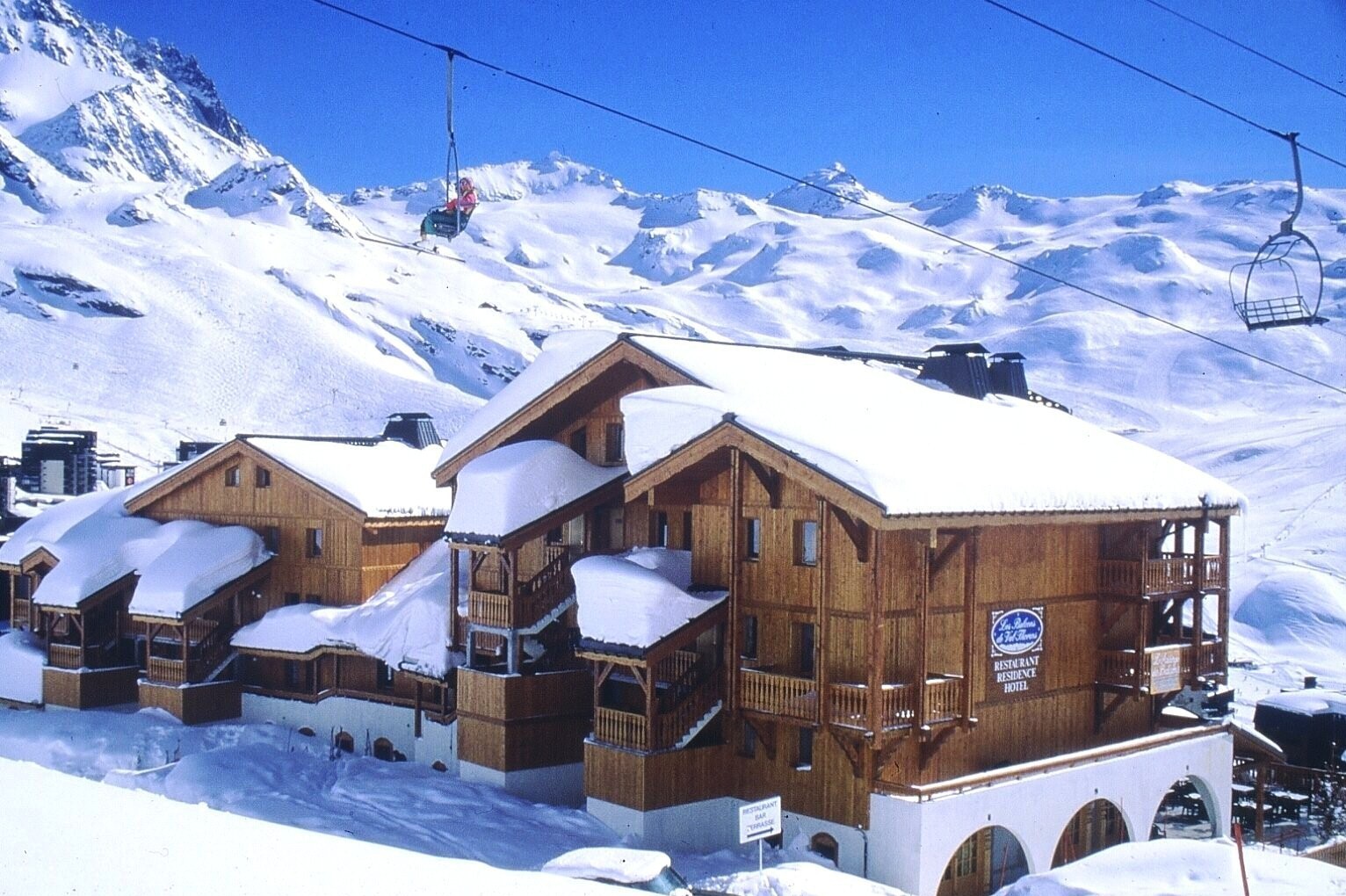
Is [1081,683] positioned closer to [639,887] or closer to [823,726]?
[823,726]

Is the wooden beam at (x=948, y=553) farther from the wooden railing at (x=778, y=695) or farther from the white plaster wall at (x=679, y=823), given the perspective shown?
the white plaster wall at (x=679, y=823)

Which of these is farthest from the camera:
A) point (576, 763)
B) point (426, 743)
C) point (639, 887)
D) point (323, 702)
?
point (323, 702)

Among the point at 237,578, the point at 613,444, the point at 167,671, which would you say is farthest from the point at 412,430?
the point at 613,444

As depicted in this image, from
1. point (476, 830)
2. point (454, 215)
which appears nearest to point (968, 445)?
point (454, 215)

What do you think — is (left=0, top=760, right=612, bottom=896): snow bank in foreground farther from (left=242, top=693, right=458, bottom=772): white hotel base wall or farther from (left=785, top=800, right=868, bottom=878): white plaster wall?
(left=242, top=693, right=458, bottom=772): white hotel base wall

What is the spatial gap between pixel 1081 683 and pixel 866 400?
727 cm

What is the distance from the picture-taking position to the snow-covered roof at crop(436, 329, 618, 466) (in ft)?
86.8

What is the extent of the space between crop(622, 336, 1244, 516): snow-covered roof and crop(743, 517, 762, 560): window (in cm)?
212

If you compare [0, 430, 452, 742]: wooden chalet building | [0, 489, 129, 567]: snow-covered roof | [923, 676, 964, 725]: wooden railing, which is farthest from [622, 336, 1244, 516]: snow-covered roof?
[0, 489, 129, 567]: snow-covered roof

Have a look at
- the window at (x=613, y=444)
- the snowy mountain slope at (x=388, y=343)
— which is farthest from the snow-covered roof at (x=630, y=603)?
the snowy mountain slope at (x=388, y=343)

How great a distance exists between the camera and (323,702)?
32344mm

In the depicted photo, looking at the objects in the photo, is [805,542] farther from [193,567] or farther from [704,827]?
[193,567]

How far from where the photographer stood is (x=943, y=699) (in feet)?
68.4

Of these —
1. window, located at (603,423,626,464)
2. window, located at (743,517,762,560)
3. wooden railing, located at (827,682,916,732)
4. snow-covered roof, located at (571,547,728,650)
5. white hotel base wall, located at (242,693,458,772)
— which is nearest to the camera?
wooden railing, located at (827,682,916,732)
